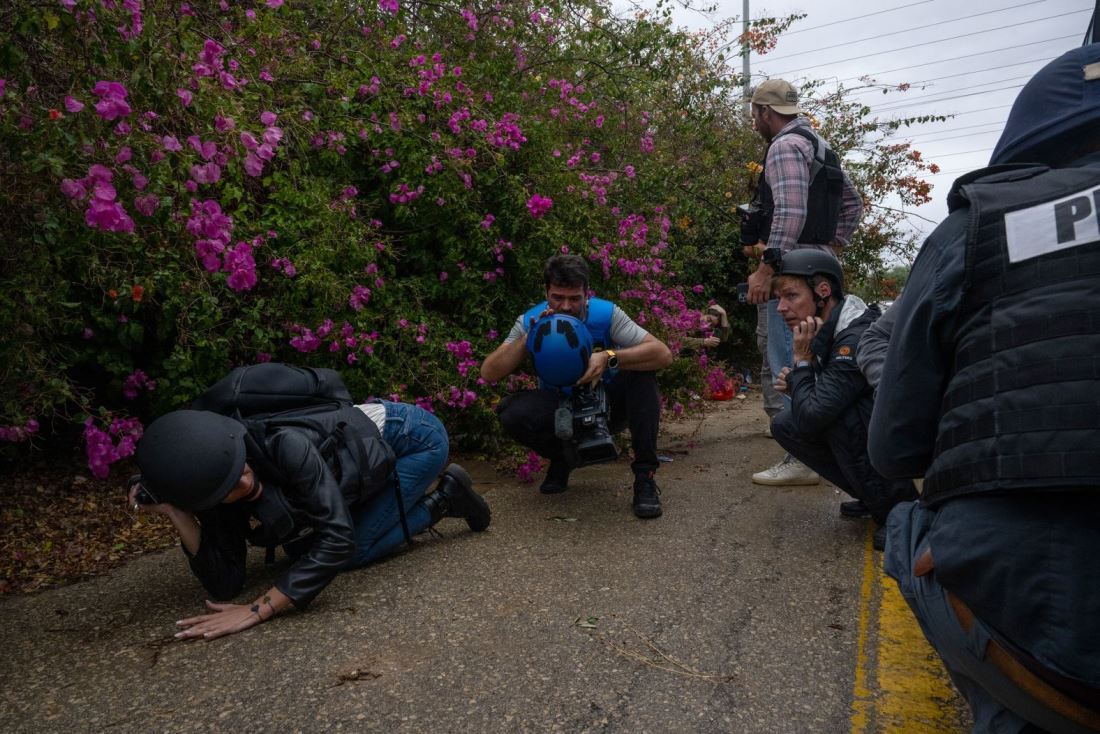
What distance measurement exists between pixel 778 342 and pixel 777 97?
4.64ft

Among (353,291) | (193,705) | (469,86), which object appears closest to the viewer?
(193,705)

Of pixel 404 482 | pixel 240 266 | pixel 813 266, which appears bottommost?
pixel 404 482

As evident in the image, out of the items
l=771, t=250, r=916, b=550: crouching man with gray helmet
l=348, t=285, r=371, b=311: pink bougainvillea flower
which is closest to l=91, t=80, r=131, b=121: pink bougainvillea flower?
l=348, t=285, r=371, b=311: pink bougainvillea flower

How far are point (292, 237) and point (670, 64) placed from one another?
11.7 ft

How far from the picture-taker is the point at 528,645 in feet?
8.70

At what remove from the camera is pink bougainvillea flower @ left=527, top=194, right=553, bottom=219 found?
517cm

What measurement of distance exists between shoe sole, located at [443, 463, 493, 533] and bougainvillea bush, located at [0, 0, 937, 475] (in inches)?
41.2

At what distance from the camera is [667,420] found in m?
7.15

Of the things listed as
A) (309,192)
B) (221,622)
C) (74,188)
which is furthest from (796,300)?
(74,188)

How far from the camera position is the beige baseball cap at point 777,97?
15.1 ft

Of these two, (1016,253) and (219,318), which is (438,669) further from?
(219,318)

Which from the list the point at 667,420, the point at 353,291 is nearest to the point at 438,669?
the point at 353,291

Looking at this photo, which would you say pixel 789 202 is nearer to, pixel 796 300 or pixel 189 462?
pixel 796 300

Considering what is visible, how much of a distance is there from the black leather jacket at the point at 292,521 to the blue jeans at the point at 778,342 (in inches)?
105
